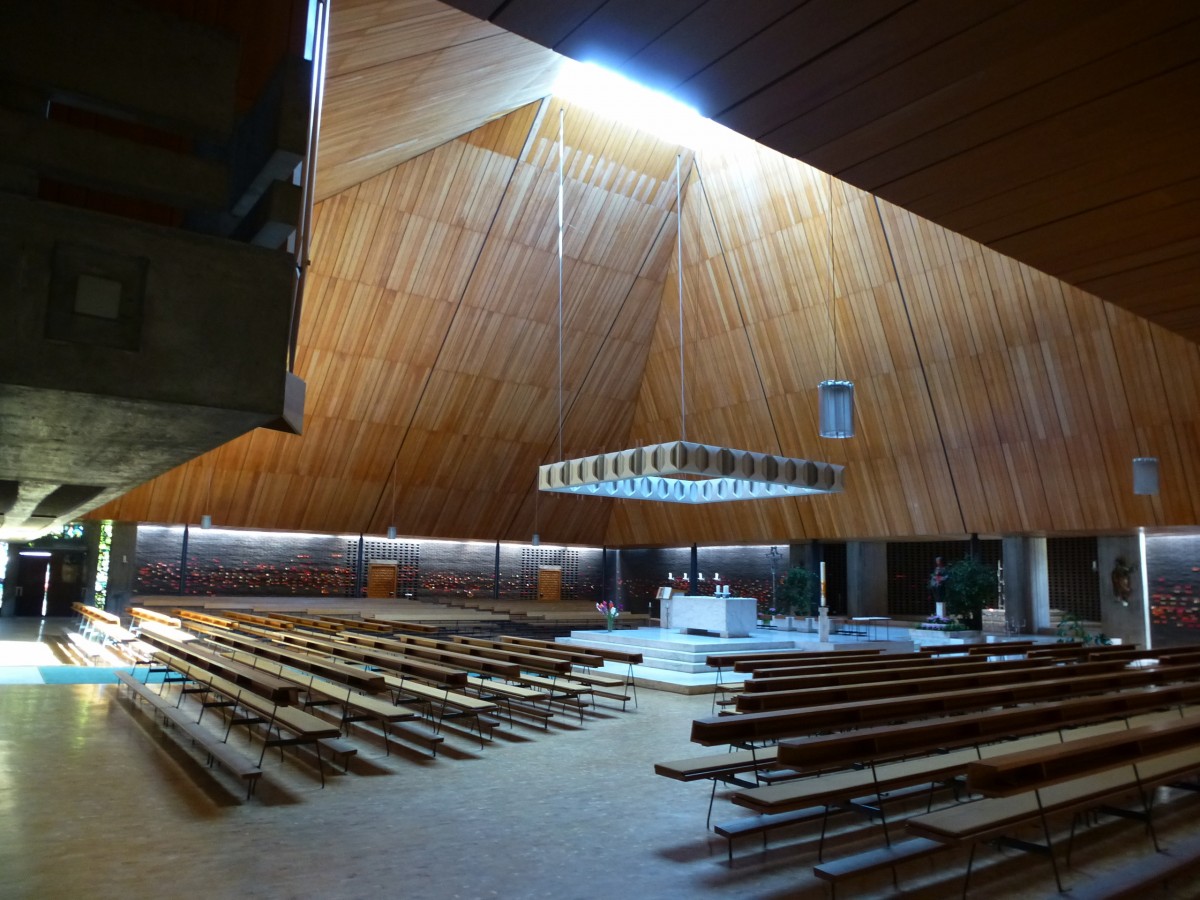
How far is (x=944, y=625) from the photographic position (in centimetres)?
1512

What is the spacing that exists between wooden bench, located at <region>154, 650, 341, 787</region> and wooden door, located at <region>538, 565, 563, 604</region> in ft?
46.7

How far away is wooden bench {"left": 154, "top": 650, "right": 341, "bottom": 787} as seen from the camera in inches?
195

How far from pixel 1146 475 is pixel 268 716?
11.5 metres

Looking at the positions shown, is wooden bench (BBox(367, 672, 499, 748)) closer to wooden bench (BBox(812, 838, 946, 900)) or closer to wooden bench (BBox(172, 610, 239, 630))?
wooden bench (BBox(812, 838, 946, 900))

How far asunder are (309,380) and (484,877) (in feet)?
43.4

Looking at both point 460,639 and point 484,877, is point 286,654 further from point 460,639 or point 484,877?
point 484,877

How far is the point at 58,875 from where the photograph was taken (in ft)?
11.2

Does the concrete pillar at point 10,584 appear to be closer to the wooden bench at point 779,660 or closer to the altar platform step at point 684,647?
the altar platform step at point 684,647

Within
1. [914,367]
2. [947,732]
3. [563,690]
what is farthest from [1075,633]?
[947,732]

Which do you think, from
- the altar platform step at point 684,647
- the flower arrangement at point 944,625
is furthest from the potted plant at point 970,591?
the altar platform step at point 684,647

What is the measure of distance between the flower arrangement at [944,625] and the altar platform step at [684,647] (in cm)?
53

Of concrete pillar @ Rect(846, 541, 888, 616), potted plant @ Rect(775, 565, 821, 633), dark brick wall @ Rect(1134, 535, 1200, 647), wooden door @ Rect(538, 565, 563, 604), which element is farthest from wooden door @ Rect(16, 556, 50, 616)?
dark brick wall @ Rect(1134, 535, 1200, 647)

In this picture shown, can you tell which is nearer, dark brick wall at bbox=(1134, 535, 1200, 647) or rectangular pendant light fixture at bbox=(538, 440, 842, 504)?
rectangular pendant light fixture at bbox=(538, 440, 842, 504)

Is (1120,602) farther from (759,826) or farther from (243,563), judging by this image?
(243,563)
